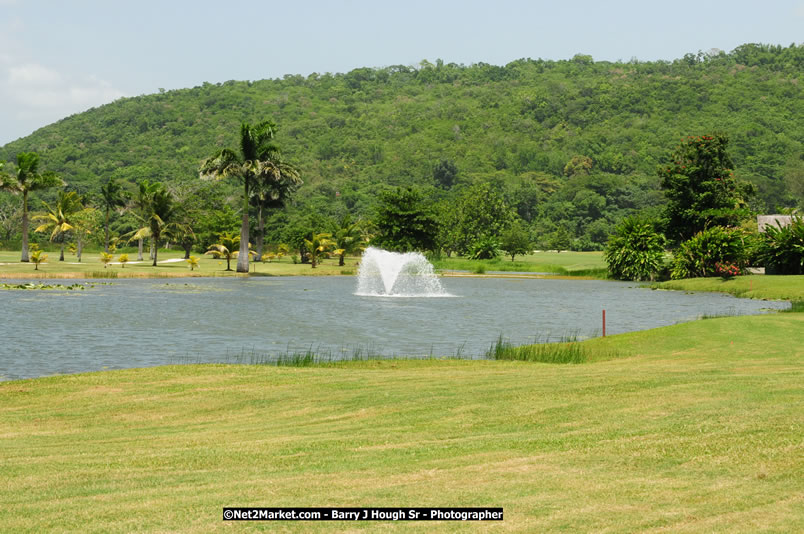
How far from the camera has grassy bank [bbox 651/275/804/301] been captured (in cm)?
5425

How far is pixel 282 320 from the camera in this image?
3966 centimetres

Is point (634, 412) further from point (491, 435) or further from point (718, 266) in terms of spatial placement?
point (718, 266)

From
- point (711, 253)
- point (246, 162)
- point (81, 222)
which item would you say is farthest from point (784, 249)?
point (81, 222)

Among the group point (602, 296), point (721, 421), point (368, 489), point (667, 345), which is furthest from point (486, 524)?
point (602, 296)

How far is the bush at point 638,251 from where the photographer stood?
76938 millimetres

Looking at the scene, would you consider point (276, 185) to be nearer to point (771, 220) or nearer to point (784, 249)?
point (771, 220)

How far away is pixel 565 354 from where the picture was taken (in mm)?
25797

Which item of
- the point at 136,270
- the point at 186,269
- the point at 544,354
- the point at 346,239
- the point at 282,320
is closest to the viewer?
the point at 544,354

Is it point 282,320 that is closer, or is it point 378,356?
point 378,356

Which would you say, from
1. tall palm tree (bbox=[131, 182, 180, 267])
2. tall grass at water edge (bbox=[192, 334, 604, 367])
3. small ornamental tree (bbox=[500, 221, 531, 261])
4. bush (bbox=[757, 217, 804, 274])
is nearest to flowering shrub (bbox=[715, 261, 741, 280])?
bush (bbox=[757, 217, 804, 274])

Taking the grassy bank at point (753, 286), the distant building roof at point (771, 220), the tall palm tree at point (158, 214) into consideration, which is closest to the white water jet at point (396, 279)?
the grassy bank at point (753, 286)

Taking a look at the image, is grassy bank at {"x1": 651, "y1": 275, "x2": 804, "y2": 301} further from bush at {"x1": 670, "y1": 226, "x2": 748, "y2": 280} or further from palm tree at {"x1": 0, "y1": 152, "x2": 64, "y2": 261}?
palm tree at {"x1": 0, "y1": 152, "x2": 64, "y2": 261}

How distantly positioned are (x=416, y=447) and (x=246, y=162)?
239ft

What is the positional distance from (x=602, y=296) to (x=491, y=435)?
47788 millimetres
